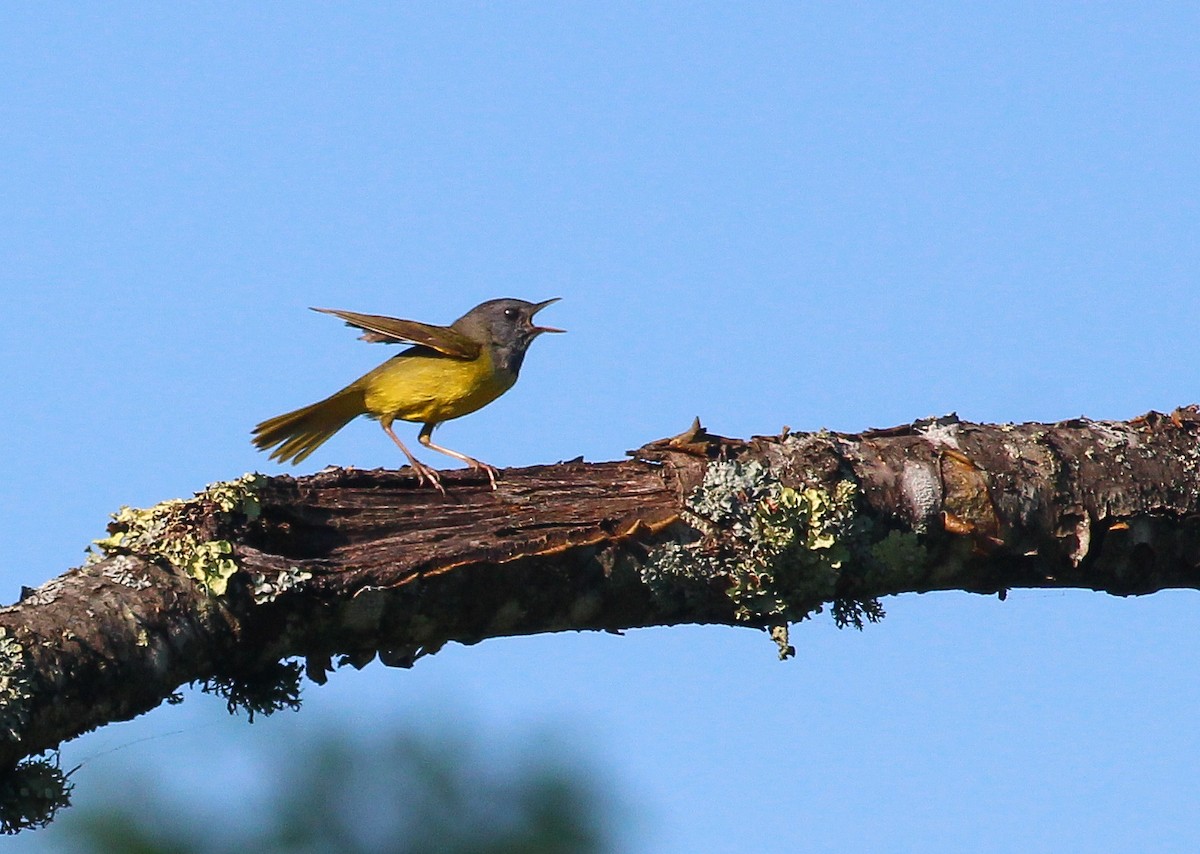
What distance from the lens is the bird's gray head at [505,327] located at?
328 inches

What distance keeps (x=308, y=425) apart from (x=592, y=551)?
421 cm

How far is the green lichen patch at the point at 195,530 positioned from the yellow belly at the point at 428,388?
3753 mm

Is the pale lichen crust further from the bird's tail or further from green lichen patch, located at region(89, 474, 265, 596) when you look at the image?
the bird's tail

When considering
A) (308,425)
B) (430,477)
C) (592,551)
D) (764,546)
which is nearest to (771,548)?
(764,546)

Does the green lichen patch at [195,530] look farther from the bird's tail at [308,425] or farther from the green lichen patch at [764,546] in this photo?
the bird's tail at [308,425]

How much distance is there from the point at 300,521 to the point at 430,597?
47 centimetres

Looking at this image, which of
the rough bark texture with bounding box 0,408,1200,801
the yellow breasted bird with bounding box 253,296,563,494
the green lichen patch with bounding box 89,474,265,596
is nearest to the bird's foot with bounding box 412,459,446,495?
the rough bark texture with bounding box 0,408,1200,801

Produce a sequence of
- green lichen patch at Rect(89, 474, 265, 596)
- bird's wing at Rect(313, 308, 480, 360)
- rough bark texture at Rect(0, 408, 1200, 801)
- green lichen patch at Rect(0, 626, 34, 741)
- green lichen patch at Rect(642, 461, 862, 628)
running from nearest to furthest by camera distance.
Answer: green lichen patch at Rect(0, 626, 34, 741), rough bark texture at Rect(0, 408, 1200, 801), green lichen patch at Rect(89, 474, 265, 596), green lichen patch at Rect(642, 461, 862, 628), bird's wing at Rect(313, 308, 480, 360)

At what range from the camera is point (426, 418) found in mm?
7902

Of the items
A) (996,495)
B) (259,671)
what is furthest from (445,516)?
(996,495)

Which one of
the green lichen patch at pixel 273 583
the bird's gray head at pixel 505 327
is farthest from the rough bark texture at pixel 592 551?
the bird's gray head at pixel 505 327

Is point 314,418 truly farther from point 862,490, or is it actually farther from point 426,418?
point 862,490

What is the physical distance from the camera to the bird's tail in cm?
794

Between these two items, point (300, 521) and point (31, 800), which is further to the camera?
point (300, 521)
